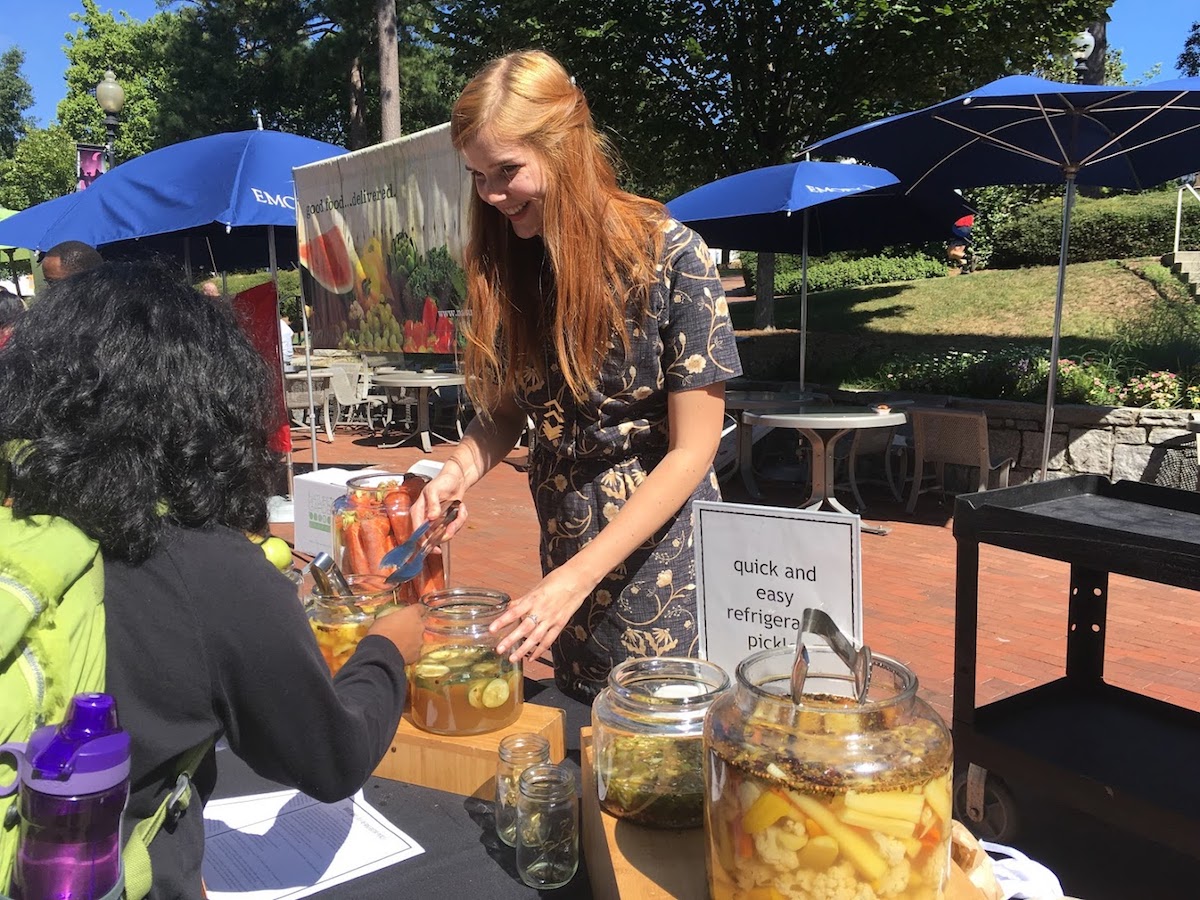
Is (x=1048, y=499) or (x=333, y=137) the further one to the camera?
(x=333, y=137)

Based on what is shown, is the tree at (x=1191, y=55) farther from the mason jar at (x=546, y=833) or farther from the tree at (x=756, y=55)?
the mason jar at (x=546, y=833)

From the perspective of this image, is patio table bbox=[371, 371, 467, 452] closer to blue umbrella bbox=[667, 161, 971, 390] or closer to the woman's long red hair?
blue umbrella bbox=[667, 161, 971, 390]

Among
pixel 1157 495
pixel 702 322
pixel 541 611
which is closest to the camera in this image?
pixel 541 611

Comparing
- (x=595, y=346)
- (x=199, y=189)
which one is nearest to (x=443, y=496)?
(x=595, y=346)

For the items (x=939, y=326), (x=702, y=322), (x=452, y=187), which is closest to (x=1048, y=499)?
(x=702, y=322)

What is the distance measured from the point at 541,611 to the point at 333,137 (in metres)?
35.5

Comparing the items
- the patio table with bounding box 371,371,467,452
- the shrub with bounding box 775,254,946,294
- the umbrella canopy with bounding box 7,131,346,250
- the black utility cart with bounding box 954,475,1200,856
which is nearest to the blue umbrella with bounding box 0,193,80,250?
the umbrella canopy with bounding box 7,131,346,250

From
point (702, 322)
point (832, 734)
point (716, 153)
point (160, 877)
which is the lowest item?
point (160, 877)

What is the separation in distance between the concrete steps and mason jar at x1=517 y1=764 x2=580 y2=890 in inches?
631

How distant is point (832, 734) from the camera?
937mm

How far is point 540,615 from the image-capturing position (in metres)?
1.34

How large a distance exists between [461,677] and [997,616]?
4457 mm

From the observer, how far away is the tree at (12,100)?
190 ft

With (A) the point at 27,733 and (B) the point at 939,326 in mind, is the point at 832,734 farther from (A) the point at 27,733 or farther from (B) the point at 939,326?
(B) the point at 939,326
